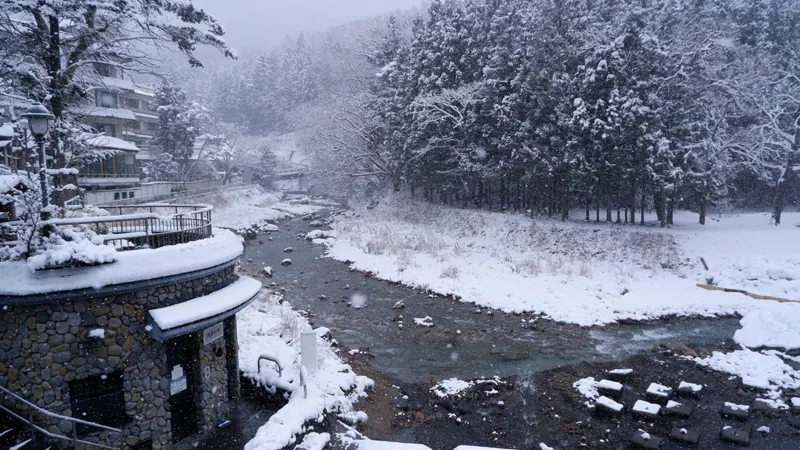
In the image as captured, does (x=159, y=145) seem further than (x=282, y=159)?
No

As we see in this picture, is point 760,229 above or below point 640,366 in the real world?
above

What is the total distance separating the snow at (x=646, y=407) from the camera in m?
10.2

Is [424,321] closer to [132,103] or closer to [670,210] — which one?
[670,210]

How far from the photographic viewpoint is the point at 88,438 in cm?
736

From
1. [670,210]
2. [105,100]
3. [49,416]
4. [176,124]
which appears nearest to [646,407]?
[49,416]

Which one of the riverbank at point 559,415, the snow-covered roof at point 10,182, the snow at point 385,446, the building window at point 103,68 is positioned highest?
the building window at point 103,68

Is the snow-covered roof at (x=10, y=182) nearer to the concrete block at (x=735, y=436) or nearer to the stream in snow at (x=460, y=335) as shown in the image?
the stream in snow at (x=460, y=335)

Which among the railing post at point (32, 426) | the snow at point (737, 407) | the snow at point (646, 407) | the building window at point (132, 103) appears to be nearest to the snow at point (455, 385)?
the snow at point (646, 407)

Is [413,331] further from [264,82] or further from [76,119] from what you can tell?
[264,82]

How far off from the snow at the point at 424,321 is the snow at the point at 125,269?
910 cm

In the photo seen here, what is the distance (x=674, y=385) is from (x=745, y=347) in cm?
440

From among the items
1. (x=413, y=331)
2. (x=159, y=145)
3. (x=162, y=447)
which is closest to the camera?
(x=162, y=447)

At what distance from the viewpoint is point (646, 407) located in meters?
10.3

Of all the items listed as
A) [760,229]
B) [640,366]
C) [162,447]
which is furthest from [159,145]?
[760,229]
